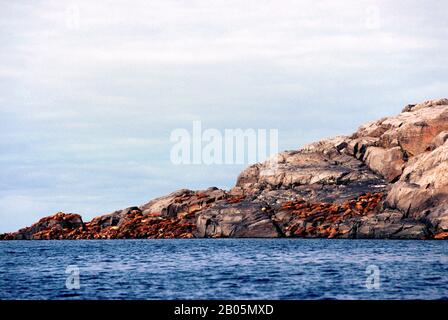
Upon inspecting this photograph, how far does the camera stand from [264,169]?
170m

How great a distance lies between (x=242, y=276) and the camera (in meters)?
56.7

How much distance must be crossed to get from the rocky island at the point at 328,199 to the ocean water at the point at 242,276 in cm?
3796

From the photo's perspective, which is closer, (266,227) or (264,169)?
(266,227)

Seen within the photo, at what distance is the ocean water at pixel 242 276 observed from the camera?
151 feet

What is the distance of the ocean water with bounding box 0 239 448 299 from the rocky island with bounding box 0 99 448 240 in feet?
125

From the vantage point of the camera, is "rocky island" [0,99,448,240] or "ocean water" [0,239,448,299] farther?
"rocky island" [0,99,448,240]

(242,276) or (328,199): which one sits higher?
(328,199)

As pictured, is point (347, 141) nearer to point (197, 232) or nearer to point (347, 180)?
point (347, 180)

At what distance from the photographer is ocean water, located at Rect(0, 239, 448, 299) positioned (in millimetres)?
46156

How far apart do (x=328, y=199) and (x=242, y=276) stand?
297ft

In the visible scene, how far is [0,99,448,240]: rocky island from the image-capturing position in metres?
122

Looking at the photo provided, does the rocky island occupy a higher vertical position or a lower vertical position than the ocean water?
higher
